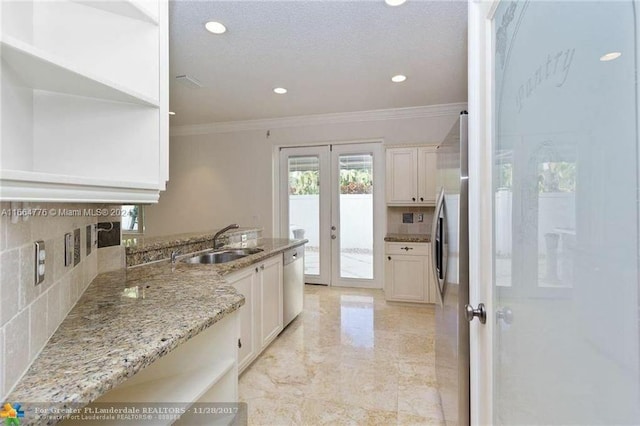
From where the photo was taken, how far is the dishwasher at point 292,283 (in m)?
3.10

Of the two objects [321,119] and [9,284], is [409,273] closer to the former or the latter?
[321,119]

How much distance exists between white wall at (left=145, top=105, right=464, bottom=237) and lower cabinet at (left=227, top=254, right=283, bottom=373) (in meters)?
2.34

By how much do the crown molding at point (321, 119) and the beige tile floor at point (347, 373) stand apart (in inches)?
106

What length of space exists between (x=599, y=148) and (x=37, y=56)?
1114mm

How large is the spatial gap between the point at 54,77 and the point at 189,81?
2.79 meters

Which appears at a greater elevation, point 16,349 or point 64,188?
point 64,188

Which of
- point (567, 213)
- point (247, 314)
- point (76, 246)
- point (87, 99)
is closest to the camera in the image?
point (567, 213)

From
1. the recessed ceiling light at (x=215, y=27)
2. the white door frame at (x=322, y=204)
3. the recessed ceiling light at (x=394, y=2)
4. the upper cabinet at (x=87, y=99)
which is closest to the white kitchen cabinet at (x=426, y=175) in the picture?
the white door frame at (x=322, y=204)

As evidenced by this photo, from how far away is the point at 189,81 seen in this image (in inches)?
131

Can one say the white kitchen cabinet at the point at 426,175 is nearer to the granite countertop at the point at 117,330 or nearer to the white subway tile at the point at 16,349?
the granite countertop at the point at 117,330

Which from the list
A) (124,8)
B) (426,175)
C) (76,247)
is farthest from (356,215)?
(124,8)

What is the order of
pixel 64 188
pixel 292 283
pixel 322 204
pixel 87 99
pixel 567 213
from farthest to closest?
pixel 322 204
pixel 292 283
pixel 87 99
pixel 64 188
pixel 567 213

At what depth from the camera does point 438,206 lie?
1.99 metres

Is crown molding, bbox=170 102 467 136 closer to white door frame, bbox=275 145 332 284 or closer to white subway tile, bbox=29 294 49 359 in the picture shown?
white door frame, bbox=275 145 332 284
